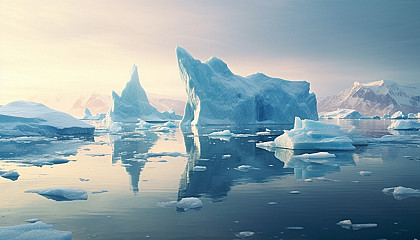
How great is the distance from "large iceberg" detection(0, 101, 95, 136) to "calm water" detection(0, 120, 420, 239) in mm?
16593

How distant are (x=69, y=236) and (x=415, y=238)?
549cm

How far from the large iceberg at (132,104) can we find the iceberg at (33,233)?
64356mm

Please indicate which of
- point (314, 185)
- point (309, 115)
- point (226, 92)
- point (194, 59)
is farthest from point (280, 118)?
point (314, 185)

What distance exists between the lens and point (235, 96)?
52.8 meters

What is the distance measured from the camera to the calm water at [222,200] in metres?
5.87

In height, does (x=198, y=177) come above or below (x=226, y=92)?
below

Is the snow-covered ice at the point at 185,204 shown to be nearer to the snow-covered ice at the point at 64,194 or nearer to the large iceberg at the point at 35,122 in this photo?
the snow-covered ice at the point at 64,194

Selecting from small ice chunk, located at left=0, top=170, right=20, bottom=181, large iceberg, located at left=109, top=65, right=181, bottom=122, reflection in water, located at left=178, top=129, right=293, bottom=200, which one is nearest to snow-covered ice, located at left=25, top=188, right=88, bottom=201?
reflection in water, located at left=178, top=129, right=293, bottom=200

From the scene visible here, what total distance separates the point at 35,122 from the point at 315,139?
23.3m

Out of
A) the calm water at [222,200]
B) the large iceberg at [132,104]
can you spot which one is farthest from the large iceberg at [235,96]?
the calm water at [222,200]

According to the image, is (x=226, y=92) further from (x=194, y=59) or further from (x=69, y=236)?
(x=69, y=236)

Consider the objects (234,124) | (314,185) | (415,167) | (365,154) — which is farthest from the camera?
(234,124)

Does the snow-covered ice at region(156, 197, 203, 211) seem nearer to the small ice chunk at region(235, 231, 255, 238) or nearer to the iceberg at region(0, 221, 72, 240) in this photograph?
the small ice chunk at region(235, 231, 255, 238)

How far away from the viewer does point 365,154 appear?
653 inches
